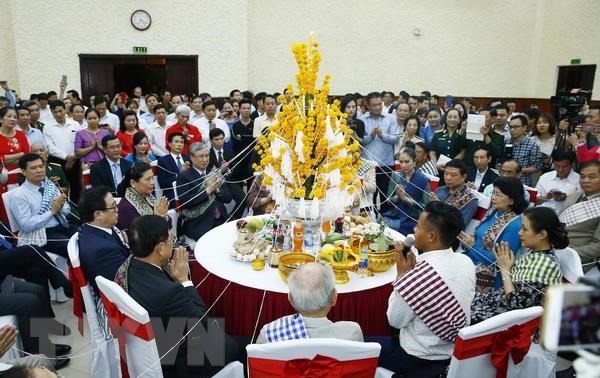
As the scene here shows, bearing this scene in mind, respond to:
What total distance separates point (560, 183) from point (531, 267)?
2.13 metres

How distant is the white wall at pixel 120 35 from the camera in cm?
900

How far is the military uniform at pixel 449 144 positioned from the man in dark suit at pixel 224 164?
240 centimetres

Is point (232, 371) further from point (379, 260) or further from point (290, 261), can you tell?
point (379, 260)

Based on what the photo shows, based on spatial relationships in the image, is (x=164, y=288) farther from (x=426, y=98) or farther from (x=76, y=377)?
(x=426, y=98)

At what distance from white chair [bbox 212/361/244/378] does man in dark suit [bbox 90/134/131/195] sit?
256 centimetres

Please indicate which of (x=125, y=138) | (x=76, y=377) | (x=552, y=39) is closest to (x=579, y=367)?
(x=76, y=377)

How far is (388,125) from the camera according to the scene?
6090 millimetres

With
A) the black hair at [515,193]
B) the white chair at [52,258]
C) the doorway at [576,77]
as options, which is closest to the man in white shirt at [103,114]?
the white chair at [52,258]

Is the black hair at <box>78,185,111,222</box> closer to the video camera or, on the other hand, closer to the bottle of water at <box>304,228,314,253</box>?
the bottle of water at <box>304,228,314,253</box>

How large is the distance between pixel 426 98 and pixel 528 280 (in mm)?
8061

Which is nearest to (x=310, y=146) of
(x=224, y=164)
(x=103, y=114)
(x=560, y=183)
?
(x=224, y=164)

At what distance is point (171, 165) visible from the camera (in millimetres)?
4398

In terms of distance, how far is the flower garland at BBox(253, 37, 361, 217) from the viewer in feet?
8.79

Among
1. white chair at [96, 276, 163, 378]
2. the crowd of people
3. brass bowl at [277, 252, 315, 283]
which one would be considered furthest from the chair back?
white chair at [96, 276, 163, 378]
